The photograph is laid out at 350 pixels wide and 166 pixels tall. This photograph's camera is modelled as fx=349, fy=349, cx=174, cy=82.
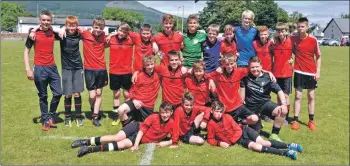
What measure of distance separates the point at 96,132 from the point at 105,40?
186cm

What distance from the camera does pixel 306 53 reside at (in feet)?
23.4

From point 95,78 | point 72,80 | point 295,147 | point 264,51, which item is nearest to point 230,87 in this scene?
point 264,51

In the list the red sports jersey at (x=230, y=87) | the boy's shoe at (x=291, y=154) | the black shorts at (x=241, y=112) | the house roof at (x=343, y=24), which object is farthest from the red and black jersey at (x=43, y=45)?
the house roof at (x=343, y=24)

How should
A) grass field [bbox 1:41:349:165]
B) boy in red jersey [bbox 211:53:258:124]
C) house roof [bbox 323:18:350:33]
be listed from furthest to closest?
house roof [bbox 323:18:350:33] → boy in red jersey [bbox 211:53:258:124] → grass field [bbox 1:41:349:165]

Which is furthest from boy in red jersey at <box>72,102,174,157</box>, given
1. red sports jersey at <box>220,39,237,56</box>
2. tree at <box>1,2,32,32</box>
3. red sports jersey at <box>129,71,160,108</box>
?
tree at <box>1,2,32,32</box>

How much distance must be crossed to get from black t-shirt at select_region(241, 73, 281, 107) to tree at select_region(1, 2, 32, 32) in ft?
363

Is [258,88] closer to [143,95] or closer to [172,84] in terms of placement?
[172,84]

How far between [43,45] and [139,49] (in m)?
1.84

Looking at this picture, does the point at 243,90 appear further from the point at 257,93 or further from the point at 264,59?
the point at 264,59

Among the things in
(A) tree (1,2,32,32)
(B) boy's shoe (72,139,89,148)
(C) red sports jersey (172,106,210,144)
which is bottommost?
(B) boy's shoe (72,139,89,148)

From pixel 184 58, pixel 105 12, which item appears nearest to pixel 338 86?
pixel 184 58

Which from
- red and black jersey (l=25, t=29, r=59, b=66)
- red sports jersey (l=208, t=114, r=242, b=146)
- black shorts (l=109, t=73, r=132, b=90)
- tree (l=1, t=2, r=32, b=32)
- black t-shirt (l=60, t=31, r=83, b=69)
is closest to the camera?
red sports jersey (l=208, t=114, r=242, b=146)

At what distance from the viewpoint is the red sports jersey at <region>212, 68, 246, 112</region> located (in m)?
6.32

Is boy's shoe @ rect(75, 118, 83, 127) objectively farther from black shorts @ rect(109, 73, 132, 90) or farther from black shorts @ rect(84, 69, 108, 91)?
black shorts @ rect(109, 73, 132, 90)
